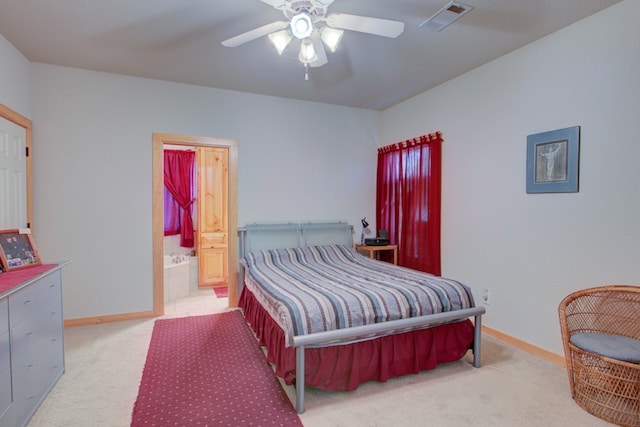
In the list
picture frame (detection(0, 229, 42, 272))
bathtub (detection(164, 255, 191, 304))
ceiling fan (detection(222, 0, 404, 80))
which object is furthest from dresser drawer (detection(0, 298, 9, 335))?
bathtub (detection(164, 255, 191, 304))

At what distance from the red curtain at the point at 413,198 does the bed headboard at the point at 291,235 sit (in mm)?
674

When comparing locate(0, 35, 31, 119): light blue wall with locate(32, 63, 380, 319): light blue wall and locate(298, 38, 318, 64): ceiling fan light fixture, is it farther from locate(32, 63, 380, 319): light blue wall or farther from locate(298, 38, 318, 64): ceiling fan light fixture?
locate(298, 38, 318, 64): ceiling fan light fixture

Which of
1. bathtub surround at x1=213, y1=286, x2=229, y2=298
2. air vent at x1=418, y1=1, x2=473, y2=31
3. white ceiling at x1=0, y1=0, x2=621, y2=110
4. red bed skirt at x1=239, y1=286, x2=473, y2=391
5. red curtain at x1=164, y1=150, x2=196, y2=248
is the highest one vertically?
white ceiling at x1=0, y1=0, x2=621, y2=110

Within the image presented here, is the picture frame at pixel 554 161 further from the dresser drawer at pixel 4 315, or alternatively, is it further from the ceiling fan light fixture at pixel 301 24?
the dresser drawer at pixel 4 315

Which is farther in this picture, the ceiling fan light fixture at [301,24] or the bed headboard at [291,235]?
the bed headboard at [291,235]

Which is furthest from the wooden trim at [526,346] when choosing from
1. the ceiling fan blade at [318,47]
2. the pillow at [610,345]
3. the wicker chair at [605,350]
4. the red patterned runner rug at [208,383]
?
the ceiling fan blade at [318,47]

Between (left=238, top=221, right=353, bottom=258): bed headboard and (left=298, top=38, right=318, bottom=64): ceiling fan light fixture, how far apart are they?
2.34 metres

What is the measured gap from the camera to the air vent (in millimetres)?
2234

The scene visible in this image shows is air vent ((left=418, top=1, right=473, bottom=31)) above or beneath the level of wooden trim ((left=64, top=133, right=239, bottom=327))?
above

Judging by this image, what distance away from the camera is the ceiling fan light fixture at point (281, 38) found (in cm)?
214

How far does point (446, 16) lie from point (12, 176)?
3.81m

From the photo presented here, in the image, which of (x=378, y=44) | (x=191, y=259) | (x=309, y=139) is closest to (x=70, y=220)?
(x=191, y=259)

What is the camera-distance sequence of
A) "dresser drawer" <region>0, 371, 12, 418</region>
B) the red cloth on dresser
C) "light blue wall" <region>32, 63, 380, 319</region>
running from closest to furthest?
"dresser drawer" <region>0, 371, 12, 418</region> → the red cloth on dresser → "light blue wall" <region>32, 63, 380, 319</region>

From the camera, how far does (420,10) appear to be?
2385 millimetres
